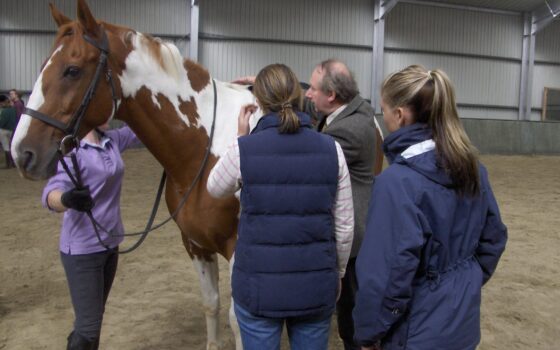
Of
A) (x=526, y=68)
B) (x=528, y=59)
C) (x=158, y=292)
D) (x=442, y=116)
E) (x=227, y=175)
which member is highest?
(x=528, y=59)

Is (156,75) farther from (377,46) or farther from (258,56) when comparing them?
(377,46)

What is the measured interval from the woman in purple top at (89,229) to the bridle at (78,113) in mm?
216

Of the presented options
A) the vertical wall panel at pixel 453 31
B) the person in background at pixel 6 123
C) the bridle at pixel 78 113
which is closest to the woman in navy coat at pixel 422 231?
the bridle at pixel 78 113

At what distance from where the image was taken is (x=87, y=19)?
6.86 feet

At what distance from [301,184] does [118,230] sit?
1.24 metres

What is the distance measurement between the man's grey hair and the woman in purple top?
1.11 m

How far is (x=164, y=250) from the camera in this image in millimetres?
5250

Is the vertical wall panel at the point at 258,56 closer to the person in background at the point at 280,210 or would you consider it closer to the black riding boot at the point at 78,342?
the black riding boot at the point at 78,342

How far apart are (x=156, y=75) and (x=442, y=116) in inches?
55.3

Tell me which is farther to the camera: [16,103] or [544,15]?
[544,15]

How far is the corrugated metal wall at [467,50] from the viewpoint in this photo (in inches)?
656

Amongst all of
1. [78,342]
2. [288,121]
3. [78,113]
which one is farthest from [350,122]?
[78,342]

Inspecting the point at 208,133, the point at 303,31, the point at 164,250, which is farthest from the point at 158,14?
the point at 208,133

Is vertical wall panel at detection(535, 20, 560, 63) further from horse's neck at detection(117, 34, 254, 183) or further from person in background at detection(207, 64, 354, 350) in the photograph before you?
person in background at detection(207, 64, 354, 350)
